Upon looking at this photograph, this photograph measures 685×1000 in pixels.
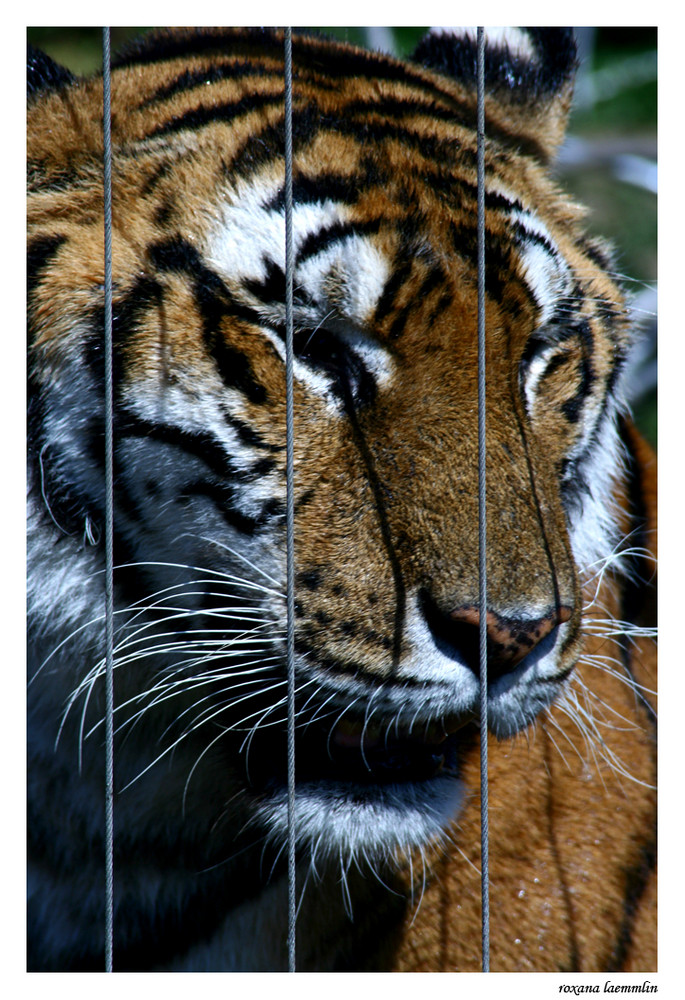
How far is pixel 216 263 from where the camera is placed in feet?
2.75

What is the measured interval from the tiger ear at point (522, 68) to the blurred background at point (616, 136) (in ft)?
0.09

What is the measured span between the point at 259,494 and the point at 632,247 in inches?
27.0

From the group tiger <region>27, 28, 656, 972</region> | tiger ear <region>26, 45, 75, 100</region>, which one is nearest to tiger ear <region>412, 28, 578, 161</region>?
tiger <region>27, 28, 656, 972</region>

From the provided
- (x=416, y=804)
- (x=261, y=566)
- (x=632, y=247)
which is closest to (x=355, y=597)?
(x=261, y=566)

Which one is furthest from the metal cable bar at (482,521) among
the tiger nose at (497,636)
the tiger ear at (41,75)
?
the tiger ear at (41,75)

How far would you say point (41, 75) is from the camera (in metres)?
0.96

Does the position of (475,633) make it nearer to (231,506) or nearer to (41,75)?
(231,506)

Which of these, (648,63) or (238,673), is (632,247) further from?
(238,673)

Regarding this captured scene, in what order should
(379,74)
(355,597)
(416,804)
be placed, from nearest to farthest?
(355,597) < (416,804) < (379,74)

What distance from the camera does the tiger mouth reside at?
2.95 feet

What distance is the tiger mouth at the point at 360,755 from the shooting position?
2.95 feet

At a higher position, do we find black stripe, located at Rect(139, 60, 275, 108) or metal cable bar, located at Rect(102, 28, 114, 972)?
black stripe, located at Rect(139, 60, 275, 108)

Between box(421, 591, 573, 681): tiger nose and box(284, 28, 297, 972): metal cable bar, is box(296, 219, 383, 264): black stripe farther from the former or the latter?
box(421, 591, 573, 681): tiger nose

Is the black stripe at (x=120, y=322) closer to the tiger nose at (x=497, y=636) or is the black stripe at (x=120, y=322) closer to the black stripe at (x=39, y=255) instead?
the black stripe at (x=39, y=255)
